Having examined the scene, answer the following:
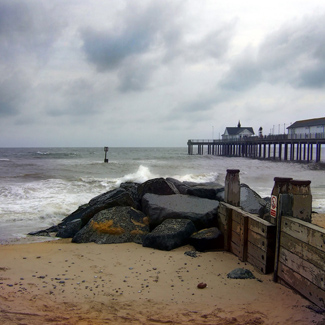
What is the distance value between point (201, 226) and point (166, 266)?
1826 mm

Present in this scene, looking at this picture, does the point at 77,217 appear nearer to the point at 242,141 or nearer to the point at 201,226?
the point at 201,226

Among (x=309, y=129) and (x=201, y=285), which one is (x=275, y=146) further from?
(x=201, y=285)

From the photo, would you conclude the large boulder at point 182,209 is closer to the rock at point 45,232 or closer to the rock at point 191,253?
the rock at point 191,253

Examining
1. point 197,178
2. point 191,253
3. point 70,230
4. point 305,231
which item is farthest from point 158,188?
point 197,178

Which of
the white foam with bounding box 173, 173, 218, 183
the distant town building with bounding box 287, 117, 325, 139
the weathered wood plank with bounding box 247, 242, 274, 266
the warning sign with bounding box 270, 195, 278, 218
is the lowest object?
the white foam with bounding box 173, 173, 218, 183

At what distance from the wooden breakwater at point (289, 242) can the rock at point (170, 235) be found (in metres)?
1.07

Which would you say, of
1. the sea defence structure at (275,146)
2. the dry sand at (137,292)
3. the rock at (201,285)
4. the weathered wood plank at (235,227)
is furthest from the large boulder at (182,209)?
the sea defence structure at (275,146)

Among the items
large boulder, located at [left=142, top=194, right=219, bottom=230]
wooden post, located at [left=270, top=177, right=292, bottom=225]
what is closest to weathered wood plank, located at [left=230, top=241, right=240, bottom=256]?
large boulder, located at [left=142, top=194, right=219, bottom=230]

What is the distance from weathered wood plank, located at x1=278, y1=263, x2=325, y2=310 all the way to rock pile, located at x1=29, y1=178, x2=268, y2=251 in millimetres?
1953

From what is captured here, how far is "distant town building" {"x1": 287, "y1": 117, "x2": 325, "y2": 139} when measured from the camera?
45391 mm

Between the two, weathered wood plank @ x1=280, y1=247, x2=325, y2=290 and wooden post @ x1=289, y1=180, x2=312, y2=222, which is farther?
wooden post @ x1=289, y1=180, x2=312, y2=222

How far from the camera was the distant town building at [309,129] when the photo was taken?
4539 centimetres

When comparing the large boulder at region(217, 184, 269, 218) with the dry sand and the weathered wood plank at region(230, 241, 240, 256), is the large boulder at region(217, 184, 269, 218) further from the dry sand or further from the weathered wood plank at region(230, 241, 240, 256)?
the dry sand

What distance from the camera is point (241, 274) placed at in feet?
16.7
